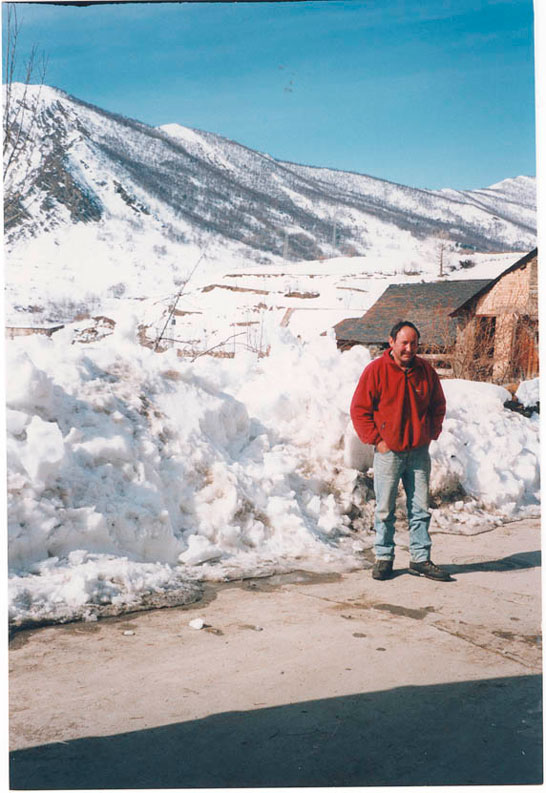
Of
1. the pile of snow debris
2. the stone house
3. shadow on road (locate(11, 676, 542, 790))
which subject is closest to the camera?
shadow on road (locate(11, 676, 542, 790))

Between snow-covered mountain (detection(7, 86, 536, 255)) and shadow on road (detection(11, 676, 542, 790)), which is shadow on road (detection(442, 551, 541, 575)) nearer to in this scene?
shadow on road (detection(11, 676, 542, 790))

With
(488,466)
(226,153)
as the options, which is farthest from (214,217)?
(488,466)

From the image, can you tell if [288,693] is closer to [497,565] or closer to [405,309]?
[497,565]

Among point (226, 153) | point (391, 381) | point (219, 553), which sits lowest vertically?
point (219, 553)

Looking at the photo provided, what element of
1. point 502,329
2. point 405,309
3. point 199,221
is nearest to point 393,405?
point 502,329

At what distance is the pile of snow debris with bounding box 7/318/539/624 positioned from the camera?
4277 millimetres

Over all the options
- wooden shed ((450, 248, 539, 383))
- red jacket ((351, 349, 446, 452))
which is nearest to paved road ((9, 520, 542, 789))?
red jacket ((351, 349, 446, 452))

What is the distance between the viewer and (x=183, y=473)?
17.4ft

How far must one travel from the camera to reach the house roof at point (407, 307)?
2642 centimetres

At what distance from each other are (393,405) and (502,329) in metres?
17.7

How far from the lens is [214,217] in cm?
10888

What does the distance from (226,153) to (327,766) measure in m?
169

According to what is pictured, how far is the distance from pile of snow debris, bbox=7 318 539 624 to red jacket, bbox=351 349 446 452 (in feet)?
3.23

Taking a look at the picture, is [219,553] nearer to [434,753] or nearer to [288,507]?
[288,507]
